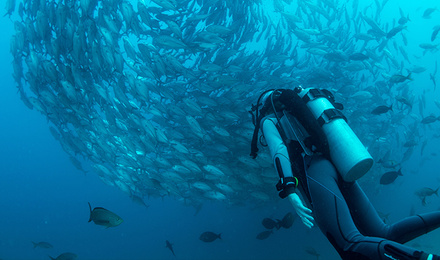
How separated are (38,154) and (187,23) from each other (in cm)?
12170

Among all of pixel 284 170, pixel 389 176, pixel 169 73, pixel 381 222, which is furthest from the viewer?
pixel 169 73

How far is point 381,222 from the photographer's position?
252 centimetres

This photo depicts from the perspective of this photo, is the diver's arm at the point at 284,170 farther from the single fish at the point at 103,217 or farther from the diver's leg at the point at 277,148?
the single fish at the point at 103,217

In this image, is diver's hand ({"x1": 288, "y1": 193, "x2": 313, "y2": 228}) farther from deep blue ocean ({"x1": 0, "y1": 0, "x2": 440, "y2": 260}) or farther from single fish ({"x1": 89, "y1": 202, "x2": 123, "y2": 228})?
deep blue ocean ({"x1": 0, "y1": 0, "x2": 440, "y2": 260})

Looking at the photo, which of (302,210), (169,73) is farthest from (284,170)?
(169,73)

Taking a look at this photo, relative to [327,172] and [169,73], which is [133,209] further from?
[327,172]

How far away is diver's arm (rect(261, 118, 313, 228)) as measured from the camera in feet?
7.22

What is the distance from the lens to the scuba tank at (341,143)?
7.81 feet

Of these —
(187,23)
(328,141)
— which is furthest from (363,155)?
(187,23)

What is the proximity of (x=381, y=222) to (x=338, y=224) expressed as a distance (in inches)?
28.1

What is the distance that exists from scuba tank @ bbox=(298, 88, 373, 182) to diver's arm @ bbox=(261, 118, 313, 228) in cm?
47

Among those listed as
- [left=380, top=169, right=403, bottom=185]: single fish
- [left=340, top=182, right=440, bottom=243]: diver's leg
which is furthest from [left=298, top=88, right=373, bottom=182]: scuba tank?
[left=380, top=169, right=403, bottom=185]: single fish

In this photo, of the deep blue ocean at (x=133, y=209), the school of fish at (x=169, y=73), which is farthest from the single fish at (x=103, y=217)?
the deep blue ocean at (x=133, y=209)

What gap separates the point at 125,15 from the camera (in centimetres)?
666
